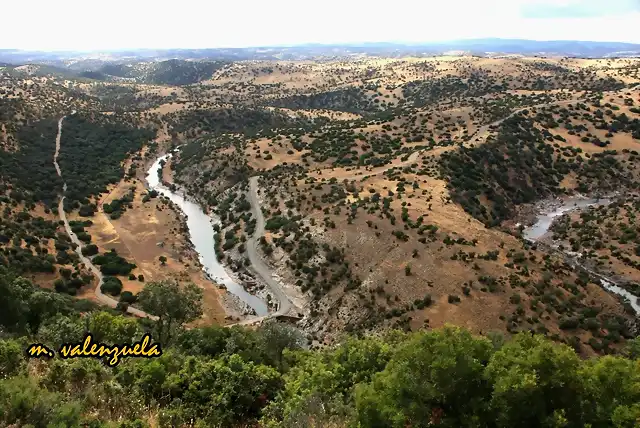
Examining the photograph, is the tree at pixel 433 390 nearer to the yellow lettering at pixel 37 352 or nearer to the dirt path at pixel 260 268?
the yellow lettering at pixel 37 352

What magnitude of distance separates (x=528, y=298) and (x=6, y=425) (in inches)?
1679

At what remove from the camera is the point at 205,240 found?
71812 millimetres

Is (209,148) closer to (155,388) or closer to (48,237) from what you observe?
(48,237)

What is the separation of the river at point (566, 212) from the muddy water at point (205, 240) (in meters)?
39.7

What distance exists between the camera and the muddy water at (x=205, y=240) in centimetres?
5633

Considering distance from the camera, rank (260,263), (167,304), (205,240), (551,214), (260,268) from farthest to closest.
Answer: (551,214) < (205,240) < (260,263) < (260,268) < (167,304)

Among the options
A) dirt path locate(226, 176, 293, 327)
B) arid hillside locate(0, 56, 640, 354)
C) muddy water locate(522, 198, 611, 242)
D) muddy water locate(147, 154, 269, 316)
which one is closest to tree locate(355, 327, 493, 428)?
arid hillside locate(0, 56, 640, 354)

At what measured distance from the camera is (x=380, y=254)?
174 ft

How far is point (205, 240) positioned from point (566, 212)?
57.1 meters

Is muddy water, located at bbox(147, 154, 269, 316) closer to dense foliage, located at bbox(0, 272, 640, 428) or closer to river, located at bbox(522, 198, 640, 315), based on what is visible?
dense foliage, located at bbox(0, 272, 640, 428)

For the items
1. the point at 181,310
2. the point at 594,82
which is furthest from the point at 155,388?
the point at 594,82

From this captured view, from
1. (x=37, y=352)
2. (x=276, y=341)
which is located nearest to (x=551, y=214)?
(x=276, y=341)

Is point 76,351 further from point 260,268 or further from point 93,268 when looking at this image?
point 93,268

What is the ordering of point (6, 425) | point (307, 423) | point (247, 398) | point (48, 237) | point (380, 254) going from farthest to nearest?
point (48, 237)
point (380, 254)
point (247, 398)
point (307, 423)
point (6, 425)
